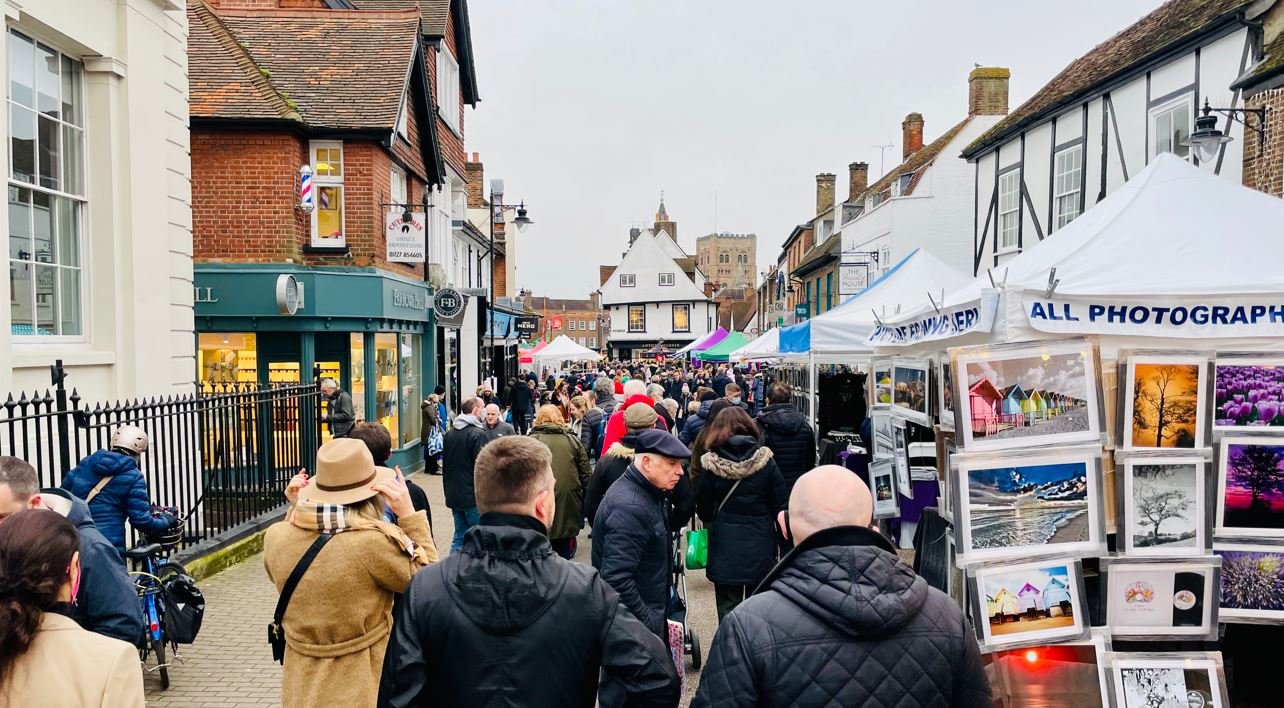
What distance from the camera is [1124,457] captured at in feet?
13.8

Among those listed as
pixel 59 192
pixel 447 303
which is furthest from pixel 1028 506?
pixel 447 303

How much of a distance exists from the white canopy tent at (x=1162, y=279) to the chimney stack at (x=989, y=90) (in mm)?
25357

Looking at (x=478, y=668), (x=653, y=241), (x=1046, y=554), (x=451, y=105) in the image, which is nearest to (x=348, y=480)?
(x=478, y=668)

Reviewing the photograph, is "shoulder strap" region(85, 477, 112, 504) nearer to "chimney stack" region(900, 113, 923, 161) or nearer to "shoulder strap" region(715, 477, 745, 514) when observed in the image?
"shoulder strap" region(715, 477, 745, 514)

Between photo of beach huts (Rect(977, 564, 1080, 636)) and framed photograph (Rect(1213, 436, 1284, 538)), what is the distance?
0.85m

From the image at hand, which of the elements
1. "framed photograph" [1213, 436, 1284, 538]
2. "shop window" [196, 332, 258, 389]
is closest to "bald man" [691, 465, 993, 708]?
"framed photograph" [1213, 436, 1284, 538]

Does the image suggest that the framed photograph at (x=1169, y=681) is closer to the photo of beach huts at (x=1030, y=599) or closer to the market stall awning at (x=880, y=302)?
the photo of beach huts at (x=1030, y=599)

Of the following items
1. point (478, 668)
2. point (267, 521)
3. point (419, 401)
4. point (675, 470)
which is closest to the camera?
point (478, 668)

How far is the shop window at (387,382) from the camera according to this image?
15344mm

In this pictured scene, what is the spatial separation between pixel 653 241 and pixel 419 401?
4681 cm

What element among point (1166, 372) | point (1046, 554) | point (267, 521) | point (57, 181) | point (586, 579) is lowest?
point (267, 521)

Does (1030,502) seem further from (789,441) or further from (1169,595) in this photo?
(789,441)

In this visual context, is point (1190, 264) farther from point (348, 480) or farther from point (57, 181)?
point (57, 181)

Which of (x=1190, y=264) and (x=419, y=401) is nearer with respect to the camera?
(x=1190, y=264)
